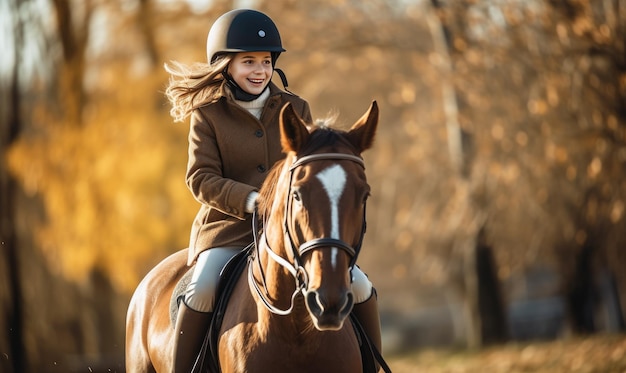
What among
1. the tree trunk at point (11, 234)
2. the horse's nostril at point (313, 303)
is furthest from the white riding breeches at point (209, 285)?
the tree trunk at point (11, 234)

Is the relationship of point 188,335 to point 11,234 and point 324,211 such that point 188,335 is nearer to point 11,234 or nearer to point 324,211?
point 324,211

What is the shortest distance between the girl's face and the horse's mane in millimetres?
850

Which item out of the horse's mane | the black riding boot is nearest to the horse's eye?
the horse's mane

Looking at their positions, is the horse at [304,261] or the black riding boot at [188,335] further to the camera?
the black riding boot at [188,335]

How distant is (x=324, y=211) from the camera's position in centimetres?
410

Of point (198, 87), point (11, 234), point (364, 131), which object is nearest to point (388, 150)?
point (11, 234)

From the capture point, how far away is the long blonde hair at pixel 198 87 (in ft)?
18.2

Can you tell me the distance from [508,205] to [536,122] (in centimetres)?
250

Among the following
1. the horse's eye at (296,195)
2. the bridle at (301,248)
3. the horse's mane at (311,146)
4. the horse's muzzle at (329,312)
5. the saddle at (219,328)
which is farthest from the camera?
the saddle at (219,328)

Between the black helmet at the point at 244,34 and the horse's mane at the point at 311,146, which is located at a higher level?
the black helmet at the point at 244,34

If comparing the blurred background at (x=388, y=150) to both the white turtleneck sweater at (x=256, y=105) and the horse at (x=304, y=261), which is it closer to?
the white turtleneck sweater at (x=256, y=105)

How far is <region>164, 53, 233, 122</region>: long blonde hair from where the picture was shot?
18.2 feet

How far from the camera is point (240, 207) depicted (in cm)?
499

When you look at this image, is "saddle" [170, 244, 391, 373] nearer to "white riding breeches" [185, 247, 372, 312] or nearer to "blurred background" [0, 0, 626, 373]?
"white riding breeches" [185, 247, 372, 312]
